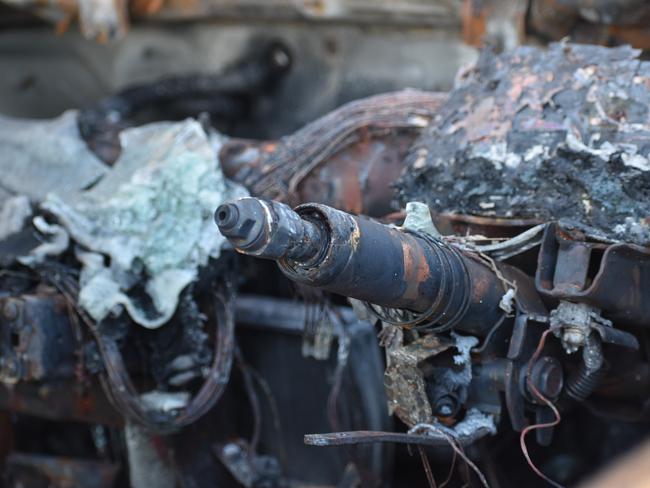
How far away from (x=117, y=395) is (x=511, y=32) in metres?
1.72

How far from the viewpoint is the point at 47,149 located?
293 cm

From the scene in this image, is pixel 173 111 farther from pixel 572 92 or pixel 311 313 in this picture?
pixel 572 92

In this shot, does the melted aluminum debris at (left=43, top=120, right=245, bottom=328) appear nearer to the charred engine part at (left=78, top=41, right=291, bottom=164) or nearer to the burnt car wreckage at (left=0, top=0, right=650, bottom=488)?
the burnt car wreckage at (left=0, top=0, right=650, bottom=488)

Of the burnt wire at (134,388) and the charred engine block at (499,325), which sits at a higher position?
the charred engine block at (499,325)

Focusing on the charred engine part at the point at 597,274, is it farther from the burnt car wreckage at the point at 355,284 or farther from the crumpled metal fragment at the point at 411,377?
the crumpled metal fragment at the point at 411,377

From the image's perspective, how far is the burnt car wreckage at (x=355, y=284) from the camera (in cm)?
184

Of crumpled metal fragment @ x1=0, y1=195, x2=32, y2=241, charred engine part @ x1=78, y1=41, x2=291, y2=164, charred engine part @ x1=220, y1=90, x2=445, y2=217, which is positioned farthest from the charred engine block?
charred engine part @ x1=78, y1=41, x2=291, y2=164

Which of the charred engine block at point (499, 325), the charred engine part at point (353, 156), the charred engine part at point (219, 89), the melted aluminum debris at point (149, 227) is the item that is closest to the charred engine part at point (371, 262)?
the charred engine block at point (499, 325)

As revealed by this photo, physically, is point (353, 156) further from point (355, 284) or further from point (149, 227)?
point (355, 284)

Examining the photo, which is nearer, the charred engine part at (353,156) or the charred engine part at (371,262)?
the charred engine part at (371,262)

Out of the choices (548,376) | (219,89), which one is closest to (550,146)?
(548,376)

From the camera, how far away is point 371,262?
1608mm

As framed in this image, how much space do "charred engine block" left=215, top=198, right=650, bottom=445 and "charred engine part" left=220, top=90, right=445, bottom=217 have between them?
556mm

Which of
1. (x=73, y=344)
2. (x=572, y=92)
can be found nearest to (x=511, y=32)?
(x=572, y=92)
